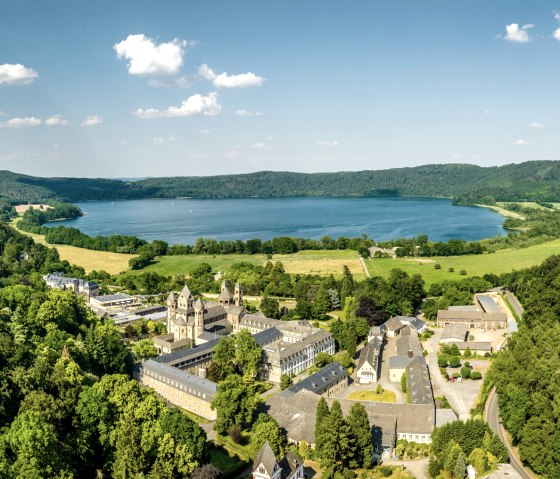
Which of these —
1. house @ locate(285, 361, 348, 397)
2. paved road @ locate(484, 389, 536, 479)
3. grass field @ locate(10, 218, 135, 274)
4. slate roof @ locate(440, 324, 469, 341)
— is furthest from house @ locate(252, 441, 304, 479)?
grass field @ locate(10, 218, 135, 274)

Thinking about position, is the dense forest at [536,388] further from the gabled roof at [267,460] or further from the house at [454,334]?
the gabled roof at [267,460]

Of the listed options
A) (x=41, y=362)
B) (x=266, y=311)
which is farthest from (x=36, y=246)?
(x=41, y=362)

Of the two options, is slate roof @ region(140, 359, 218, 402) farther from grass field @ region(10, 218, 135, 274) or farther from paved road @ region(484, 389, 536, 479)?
grass field @ region(10, 218, 135, 274)

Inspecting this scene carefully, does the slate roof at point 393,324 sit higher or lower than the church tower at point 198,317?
lower

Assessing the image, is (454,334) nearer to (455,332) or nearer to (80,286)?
(455,332)

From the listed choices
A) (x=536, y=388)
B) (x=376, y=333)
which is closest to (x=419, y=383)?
(x=536, y=388)

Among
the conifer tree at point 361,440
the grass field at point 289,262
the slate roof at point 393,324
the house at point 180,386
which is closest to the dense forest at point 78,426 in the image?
the house at point 180,386

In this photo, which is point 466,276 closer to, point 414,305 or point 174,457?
point 414,305
